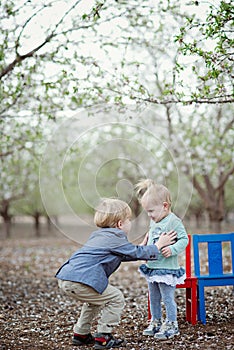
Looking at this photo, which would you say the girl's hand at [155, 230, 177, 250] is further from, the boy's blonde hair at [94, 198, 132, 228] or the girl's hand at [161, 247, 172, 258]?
the boy's blonde hair at [94, 198, 132, 228]

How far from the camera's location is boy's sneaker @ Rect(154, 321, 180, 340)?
4.92 meters

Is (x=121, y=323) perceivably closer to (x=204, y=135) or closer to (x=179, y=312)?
→ (x=179, y=312)

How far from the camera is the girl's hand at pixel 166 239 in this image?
4.85 metres

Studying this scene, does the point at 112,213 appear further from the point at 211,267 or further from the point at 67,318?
the point at 67,318

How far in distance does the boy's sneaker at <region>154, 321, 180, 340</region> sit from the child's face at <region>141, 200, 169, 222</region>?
39.8 inches

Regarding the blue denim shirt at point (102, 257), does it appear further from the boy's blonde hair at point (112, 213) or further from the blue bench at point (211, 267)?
the blue bench at point (211, 267)

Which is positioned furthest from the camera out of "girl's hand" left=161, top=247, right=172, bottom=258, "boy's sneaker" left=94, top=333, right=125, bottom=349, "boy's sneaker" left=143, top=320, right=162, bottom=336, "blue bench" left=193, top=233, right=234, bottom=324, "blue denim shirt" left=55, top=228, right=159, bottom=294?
"blue bench" left=193, top=233, right=234, bottom=324

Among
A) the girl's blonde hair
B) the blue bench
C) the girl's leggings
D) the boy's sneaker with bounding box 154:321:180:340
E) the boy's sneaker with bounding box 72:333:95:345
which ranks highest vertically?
the girl's blonde hair

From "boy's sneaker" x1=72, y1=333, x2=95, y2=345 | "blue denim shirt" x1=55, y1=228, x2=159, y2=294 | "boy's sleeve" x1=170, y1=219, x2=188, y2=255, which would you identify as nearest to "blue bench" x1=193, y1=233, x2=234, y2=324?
"boy's sleeve" x1=170, y1=219, x2=188, y2=255

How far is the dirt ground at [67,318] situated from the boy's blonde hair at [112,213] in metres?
1.14

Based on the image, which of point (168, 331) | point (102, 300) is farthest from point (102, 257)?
point (168, 331)

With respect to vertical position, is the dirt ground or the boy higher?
the boy

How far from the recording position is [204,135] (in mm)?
14289

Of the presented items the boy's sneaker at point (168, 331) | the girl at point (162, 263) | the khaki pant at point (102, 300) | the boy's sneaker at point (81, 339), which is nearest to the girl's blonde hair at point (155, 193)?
the girl at point (162, 263)
